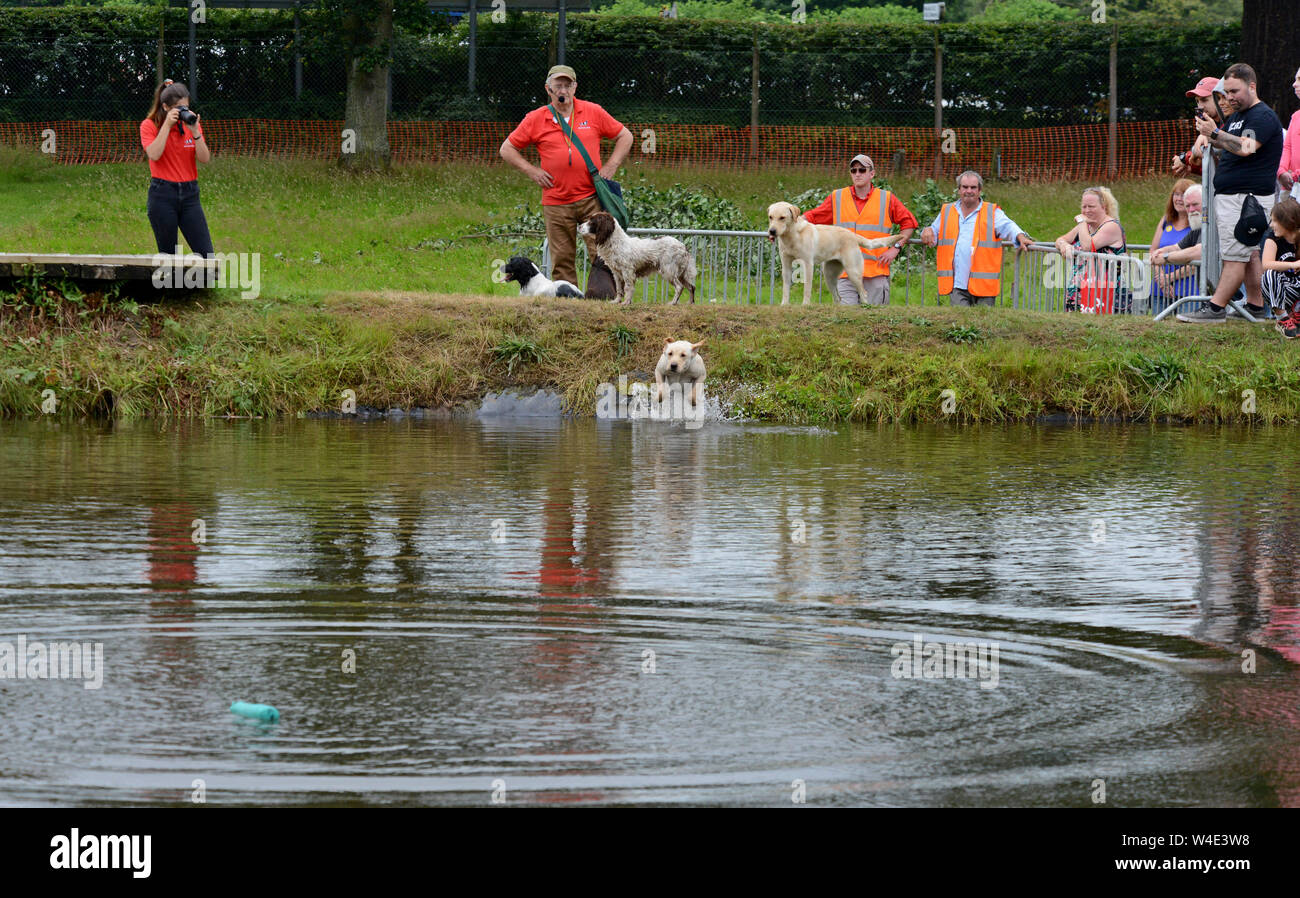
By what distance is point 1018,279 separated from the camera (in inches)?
794

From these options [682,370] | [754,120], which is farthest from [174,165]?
[754,120]

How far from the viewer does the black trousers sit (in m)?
16.6

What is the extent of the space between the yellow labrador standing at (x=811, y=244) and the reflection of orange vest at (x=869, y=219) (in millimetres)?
111

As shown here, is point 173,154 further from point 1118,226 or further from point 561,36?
point 561,36

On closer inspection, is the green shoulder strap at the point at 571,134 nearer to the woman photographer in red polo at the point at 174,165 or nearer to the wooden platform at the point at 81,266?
the woman photographer in red polo at the point at 174,165

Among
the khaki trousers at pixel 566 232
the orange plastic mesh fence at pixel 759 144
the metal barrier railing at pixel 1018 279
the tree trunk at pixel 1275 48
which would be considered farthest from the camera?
the orange plastic mesh fence at pixel 759 144

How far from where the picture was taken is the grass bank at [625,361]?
1590cm

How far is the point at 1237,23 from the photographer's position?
35.5 m

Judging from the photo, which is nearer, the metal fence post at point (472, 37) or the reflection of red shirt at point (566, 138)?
the reflection of red shirt at point (566, 138)

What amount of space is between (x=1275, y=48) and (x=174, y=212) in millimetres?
17402

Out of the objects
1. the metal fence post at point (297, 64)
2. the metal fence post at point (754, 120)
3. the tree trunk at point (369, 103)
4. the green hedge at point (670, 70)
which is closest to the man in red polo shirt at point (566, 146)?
the tree trunk at point (369, 103)

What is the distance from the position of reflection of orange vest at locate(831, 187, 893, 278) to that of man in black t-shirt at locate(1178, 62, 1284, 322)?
11.0ft

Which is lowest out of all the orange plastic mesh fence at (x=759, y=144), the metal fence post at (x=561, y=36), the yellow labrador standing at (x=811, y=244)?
the yellow labrador standing at (x=811, y=244)

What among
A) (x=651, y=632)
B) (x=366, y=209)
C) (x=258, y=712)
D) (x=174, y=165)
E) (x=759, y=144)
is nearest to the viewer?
(x=258, y=712)
